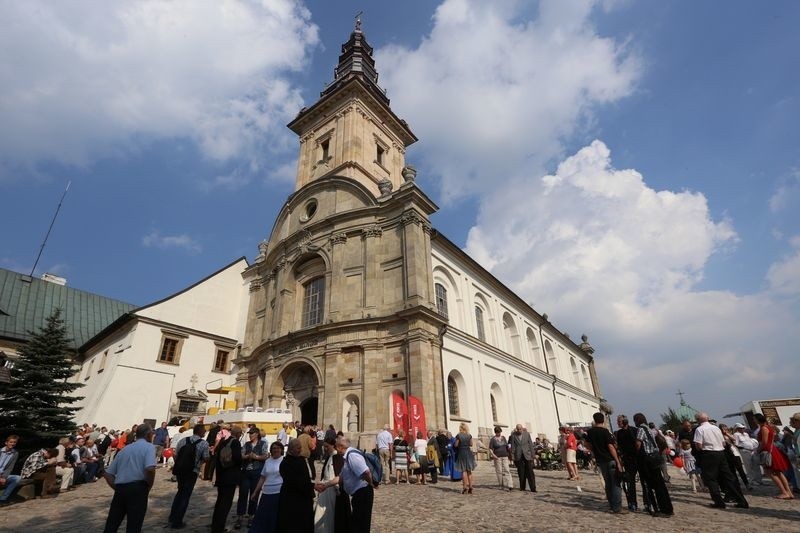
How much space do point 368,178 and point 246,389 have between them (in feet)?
49.0

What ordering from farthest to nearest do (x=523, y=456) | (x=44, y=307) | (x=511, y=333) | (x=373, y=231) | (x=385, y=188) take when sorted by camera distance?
(x=44, y=307) < (x=511, y=333) < (x=385, y=188) < (x=373, y=231) < (x=523, y=456)

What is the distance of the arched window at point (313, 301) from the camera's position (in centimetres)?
2173

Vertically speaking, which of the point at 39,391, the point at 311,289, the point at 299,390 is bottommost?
the point at 39,391

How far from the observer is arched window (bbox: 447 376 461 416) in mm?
19406

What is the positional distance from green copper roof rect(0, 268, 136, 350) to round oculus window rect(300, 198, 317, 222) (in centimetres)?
2203

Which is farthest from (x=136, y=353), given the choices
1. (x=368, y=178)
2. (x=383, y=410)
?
(x=368, y=178)

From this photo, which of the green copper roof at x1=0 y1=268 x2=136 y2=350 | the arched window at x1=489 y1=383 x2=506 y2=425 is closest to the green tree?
the arched window at x1=489 y1=383 x2=506 y2=425

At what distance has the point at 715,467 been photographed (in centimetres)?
723

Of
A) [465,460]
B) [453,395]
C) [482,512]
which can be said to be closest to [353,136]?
[453,395]

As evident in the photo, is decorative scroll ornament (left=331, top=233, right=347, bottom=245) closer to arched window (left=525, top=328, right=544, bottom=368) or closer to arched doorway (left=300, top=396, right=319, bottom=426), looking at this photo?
arched doorway (left=300, top=396, right=319, bottom=426)

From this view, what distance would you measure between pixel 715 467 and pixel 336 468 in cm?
671

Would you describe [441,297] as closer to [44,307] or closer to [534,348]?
[534,348]

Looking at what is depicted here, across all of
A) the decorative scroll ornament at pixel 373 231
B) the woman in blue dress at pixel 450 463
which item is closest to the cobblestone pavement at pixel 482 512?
the woman in blue dress at pixel 450 463

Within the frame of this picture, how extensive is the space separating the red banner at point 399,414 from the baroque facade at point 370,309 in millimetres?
1435
